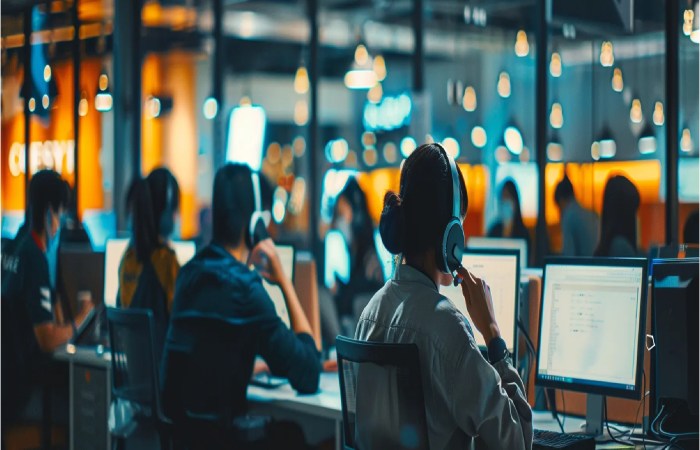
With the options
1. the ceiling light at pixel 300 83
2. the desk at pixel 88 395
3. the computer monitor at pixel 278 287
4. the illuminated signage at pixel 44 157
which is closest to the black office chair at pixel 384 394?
the computer monitor at pixel 278 287

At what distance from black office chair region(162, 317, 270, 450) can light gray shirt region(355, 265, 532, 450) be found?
1192mm

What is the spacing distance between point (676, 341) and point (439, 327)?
786 mm

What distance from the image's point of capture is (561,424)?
121 inches

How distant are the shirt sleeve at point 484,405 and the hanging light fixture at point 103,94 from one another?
665 cm

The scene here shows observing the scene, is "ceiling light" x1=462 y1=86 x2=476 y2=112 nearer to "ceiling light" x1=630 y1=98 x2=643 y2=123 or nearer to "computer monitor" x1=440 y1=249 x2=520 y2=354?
"ceiling light" x1=630 y1=98 x2=643 y2=123

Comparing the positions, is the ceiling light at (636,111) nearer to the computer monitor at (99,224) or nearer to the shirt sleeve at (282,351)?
the computer monitor at (99,224)

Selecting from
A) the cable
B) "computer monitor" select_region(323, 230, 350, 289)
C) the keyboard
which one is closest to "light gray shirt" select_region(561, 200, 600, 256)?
"computer monitor" select_region(323, 230, 350, 289)

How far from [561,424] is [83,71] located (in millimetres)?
5769

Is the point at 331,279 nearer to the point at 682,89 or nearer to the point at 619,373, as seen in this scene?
the point at 682,89

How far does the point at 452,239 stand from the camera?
7.61 feet

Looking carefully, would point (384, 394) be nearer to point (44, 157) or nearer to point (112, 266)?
point (112, 266)

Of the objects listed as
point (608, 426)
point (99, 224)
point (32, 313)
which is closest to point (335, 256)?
point (32, 313)

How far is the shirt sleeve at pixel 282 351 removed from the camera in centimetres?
343

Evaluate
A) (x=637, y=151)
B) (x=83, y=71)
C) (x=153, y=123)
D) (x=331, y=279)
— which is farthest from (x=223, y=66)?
(x=637, y=151)
